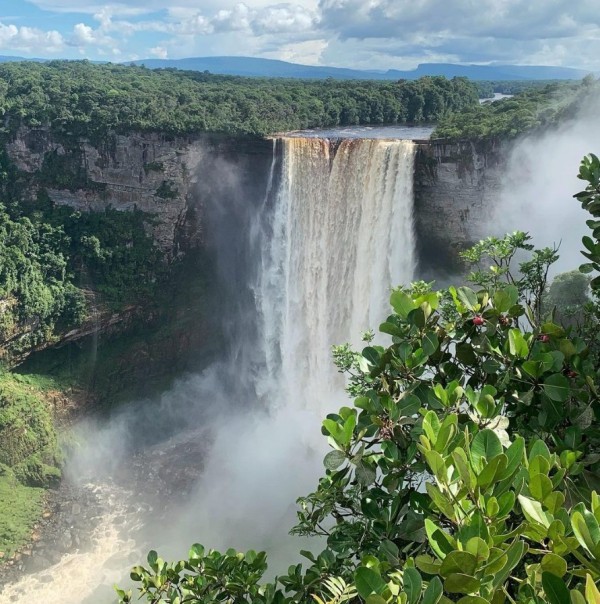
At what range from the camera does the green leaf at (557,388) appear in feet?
9.65

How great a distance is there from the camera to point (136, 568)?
3.50 meters

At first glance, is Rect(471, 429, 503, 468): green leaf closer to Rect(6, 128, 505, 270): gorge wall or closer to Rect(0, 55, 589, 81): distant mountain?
Rect(6, 128, 505, 270): gorge wall

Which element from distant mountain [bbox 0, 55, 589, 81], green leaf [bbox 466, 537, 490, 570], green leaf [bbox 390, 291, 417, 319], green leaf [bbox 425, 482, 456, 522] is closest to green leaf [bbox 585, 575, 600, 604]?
green leaf [bbox 466, 537, 490, 570]

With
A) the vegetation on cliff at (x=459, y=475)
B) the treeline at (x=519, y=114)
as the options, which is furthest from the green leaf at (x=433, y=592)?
the treeline at (x=519, y=114)

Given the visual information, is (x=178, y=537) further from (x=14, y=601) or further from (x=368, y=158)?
(x=368, y=158)

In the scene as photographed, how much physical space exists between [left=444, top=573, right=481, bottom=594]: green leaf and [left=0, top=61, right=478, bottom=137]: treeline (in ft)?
67.8

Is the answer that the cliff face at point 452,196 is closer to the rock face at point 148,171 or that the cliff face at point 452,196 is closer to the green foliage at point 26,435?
the rock face at point 148,171

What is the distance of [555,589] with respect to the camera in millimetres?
1686

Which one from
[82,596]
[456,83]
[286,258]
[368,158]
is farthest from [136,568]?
[456,83]

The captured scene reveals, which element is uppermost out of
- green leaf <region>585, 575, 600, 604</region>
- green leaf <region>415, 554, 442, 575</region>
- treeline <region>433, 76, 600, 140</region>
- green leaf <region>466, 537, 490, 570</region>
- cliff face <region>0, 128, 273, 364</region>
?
treeline <region>433, 76, 600, 140</region>

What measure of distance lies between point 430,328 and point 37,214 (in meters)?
23.7

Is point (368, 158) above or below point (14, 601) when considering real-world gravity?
above

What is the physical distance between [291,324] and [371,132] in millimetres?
9193

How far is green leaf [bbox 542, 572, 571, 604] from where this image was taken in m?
1.67
